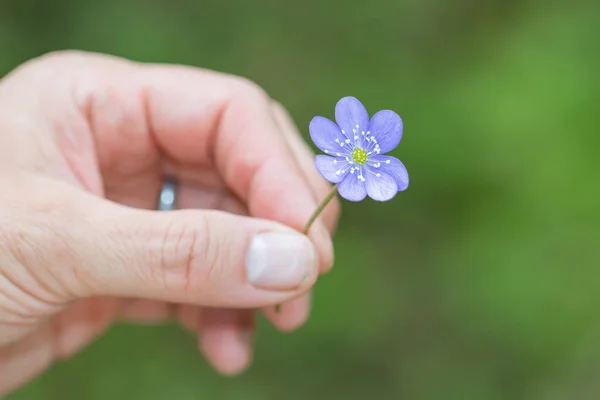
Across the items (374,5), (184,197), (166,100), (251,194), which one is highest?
(374,5)

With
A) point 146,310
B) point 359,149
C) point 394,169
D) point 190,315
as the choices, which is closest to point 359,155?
point 359,149

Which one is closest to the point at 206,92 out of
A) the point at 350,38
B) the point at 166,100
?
the point at 166,100

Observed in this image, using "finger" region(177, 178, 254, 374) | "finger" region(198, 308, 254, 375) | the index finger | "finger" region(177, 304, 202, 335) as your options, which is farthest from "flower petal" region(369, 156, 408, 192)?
"finger" region(177, 304, 202, 335)

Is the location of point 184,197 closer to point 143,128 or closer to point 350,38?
point 143,128

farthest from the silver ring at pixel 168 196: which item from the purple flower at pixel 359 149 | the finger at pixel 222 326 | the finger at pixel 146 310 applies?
the purple flower at pixel 359 149

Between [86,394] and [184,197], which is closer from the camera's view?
[184,197]

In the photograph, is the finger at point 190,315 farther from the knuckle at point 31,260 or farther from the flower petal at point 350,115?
the flower petal at point 350,115
